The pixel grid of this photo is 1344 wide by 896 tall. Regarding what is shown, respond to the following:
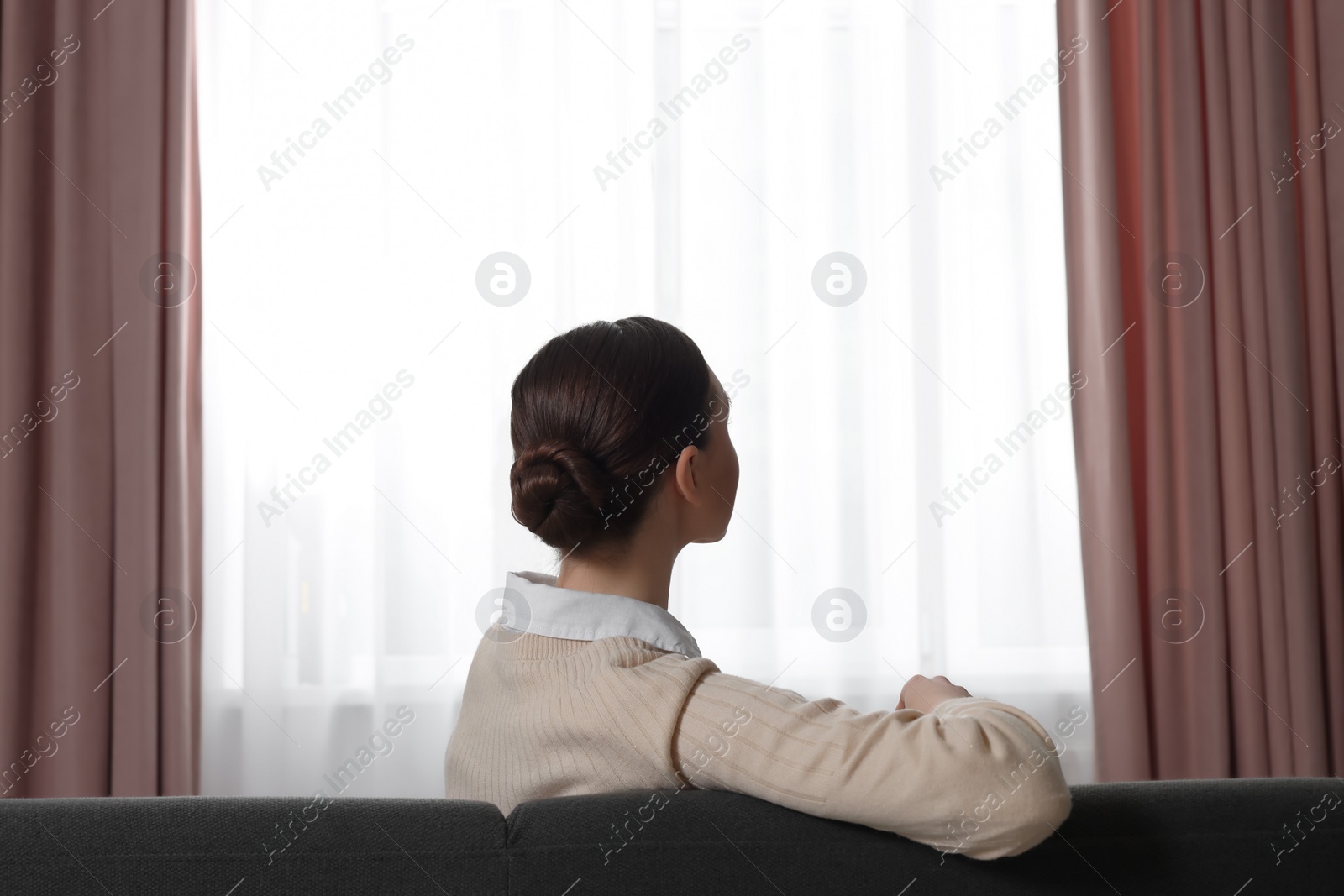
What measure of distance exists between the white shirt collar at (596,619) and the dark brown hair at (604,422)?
0.07 metres

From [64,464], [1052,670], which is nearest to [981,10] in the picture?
[1052,670]

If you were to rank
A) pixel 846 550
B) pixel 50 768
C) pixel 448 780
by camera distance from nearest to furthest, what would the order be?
pixel 448 780 → pixel 50 768 → pixel 846 550

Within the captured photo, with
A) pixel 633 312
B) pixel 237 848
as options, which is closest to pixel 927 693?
pixel 237 848

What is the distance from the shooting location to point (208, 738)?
6.97 ft

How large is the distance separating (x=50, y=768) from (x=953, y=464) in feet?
6.84

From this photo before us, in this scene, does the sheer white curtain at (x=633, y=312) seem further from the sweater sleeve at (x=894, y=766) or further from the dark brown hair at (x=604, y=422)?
the sweater sleeve at (x=894, y=766)

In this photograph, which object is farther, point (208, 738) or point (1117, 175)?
point (1117, 175)

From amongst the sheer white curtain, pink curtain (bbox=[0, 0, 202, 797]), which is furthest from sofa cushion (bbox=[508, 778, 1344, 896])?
pink curtain (bbox=[0, 0, 202, 797])

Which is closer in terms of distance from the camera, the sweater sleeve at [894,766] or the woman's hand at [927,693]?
the sweater sleeve at [894,766]

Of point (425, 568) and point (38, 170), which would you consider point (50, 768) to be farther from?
point (38, 170)

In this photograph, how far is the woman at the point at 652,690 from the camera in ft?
2.28

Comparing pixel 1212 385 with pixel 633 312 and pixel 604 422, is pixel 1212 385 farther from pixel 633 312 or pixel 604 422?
pixel 604 422

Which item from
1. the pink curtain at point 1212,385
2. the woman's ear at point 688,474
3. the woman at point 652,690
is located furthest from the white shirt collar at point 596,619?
the pink curtain at point 1212,385

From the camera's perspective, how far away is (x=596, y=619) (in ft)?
2.92
